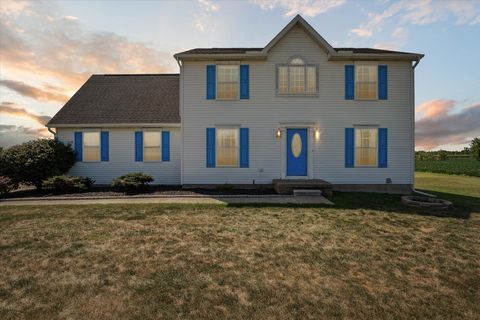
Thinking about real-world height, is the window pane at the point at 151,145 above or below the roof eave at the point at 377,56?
below

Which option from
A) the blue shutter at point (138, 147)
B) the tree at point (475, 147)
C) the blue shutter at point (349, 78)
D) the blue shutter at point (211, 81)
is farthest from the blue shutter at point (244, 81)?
the tree at point (475, 147)

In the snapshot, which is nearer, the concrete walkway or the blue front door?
the concrete walkway

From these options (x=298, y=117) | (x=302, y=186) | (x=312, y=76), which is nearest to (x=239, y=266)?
(x=302, y=186)

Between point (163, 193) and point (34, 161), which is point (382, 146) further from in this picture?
point (34, 161)

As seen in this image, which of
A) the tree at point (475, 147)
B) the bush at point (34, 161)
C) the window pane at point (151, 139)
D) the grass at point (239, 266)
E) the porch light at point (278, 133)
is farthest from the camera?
the tree at point (475, 147)

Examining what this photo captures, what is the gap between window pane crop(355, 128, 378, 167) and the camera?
39.9ft

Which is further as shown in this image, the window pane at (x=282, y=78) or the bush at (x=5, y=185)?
the window pane at (x=282, y=78)

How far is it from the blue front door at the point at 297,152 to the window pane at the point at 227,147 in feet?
8.93

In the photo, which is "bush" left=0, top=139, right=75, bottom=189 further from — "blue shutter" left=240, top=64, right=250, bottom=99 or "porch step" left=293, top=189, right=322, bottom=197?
"porch step" left=293, top=189, right=322, bottom=197

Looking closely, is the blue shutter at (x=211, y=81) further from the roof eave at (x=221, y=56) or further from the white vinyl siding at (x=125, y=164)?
the white vinyl siding at (x=125, y=164)

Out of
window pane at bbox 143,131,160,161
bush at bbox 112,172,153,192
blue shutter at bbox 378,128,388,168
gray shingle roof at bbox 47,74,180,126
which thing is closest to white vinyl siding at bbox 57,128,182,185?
window pane at bbox 143,131,160,161

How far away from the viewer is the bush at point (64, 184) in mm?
11062

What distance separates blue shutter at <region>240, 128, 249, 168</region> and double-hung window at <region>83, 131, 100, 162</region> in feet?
27.1

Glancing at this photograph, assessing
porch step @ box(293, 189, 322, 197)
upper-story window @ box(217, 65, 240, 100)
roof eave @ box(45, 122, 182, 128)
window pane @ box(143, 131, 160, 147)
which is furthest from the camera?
window pane @ box(143, 131, 160, 147)
